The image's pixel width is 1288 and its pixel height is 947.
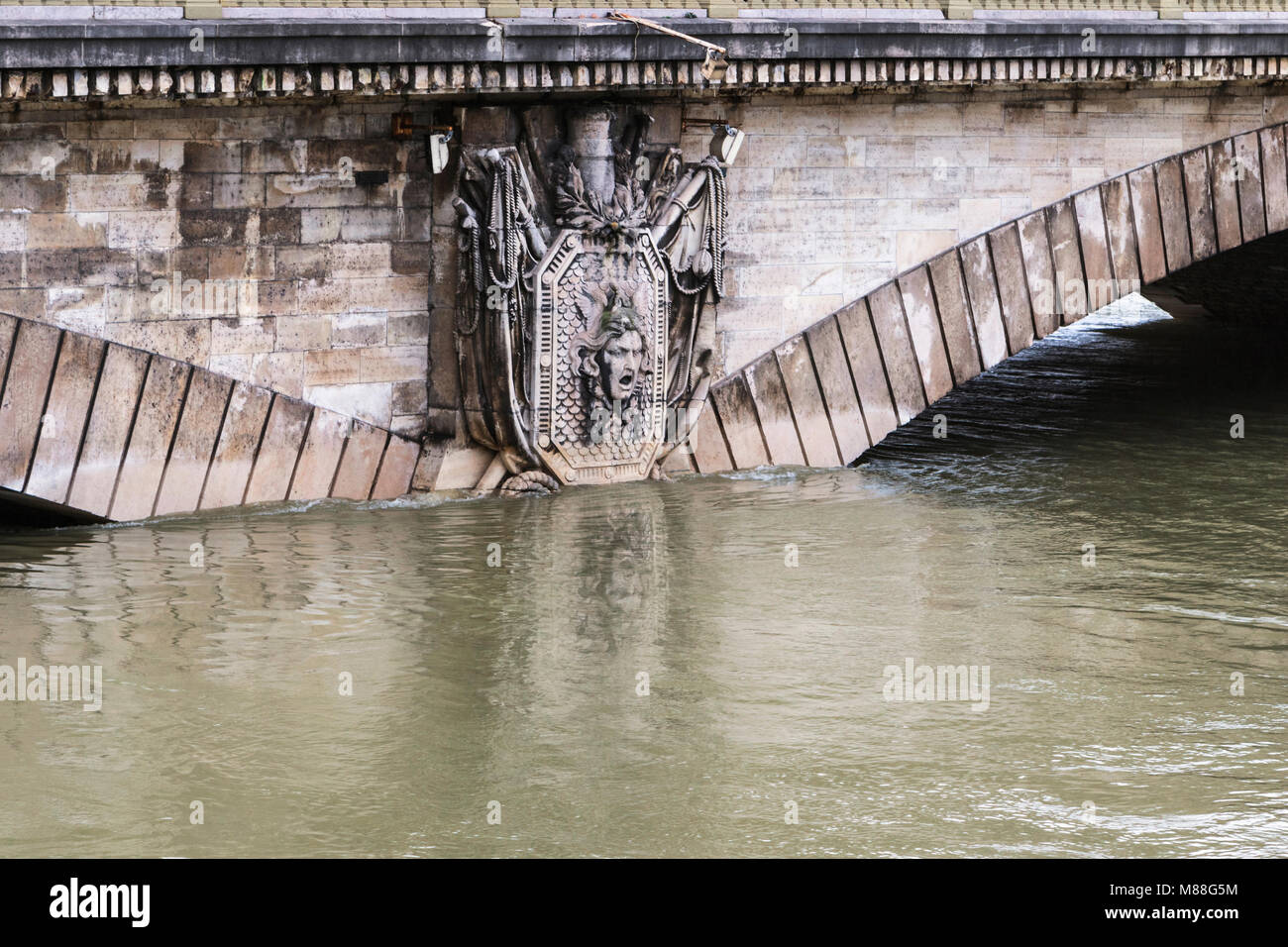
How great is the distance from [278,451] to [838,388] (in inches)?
162

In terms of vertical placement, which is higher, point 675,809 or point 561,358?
point 561,358

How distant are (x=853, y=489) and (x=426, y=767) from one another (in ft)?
19.3

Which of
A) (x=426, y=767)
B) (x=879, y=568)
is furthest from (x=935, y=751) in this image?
(x=879, y=568)

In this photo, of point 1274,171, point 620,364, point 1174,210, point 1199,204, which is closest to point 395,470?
point 620,364

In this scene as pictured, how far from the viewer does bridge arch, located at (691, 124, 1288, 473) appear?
1332cm

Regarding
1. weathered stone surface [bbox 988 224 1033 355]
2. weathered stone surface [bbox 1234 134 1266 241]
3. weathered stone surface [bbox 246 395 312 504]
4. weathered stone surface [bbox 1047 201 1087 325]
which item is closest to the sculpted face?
weathered stone surface [bbox 246 395 312 504]

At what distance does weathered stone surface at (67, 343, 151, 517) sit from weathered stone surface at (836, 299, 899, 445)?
501cm

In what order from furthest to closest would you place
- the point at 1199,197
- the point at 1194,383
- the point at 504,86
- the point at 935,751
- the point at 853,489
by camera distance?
the point at 1194,383
the point at 1199,197
the point at 853,489
the point at 504,86
the point at 935,751

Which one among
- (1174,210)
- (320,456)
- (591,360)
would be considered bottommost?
(320,456)

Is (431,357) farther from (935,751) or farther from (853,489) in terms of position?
(935,751)

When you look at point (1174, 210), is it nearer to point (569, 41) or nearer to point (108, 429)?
point (569, 41)

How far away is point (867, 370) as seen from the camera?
44.7 ft

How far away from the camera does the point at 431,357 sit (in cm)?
1227

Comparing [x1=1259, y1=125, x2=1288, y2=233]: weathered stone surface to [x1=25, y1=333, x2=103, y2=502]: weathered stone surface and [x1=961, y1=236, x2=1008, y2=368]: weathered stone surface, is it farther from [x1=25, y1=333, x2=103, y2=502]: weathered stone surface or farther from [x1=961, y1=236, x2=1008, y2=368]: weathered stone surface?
[x1=25, y1=333, x2=103, y2=502]: weathered stone surface
